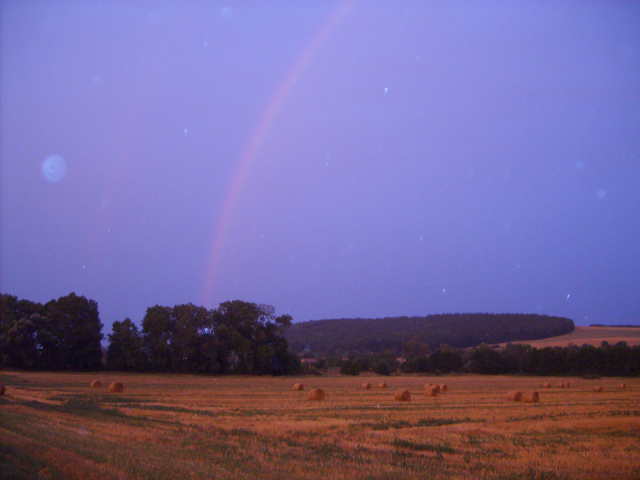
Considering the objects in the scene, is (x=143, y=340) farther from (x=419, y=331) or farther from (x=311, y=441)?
(x=419, y=331)

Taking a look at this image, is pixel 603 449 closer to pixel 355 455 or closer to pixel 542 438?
pixel 542 438

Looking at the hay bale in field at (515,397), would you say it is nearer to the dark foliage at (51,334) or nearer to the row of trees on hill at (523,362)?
the row of trees on hill at (523,362)

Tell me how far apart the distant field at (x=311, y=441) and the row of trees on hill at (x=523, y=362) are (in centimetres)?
4403

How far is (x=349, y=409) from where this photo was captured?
25047 millimetres

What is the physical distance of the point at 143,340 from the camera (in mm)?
65188

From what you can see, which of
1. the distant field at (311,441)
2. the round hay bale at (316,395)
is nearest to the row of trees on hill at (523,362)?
the round hay bale at (316,395)

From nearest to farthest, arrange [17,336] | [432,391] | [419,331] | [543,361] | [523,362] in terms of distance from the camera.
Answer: [432,391], [17,336], [543,361], [523,362], [419,331]

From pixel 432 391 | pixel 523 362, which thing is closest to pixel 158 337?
pixel 432 391

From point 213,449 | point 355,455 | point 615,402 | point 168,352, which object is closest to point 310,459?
point 355,455

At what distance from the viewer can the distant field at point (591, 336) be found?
365 feet

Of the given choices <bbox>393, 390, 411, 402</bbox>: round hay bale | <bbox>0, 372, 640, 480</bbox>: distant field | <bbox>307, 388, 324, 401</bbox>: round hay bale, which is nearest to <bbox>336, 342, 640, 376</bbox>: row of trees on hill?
<bbox>393, 390, 411, 402</bbox>: round hay bale

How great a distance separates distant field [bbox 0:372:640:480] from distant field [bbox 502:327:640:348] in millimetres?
92372

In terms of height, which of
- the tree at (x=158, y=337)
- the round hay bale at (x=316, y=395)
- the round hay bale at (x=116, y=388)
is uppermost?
the tree at (x=158, y=337)

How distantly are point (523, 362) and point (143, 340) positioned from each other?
43972mm
